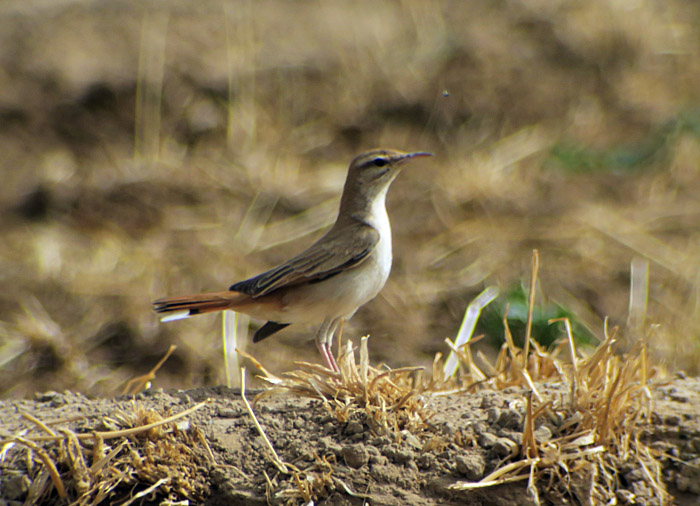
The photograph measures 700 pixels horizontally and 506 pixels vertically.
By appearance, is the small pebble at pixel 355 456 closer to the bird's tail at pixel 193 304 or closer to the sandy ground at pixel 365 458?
the sandy ground at pixel 365 458

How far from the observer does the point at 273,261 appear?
7.82 meters

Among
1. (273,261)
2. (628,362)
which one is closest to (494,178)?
(273,261)

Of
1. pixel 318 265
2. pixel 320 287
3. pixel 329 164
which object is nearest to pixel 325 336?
pixel 320 287

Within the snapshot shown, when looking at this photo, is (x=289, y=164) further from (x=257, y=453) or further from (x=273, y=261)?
(x=257, y=453)

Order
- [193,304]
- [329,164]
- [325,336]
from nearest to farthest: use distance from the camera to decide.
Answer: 1. [193,304]
2. [325,336]
3. [329,164]

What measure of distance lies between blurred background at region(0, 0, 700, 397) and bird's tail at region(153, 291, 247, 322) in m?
2.10

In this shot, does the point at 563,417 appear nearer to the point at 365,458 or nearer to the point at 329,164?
the point at 365,458

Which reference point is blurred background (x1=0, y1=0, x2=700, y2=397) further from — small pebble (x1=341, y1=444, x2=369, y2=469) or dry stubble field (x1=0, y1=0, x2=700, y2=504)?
small pebble (x1=341, y1=444, x2=369, y2=469)

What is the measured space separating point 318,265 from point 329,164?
15.8 feet

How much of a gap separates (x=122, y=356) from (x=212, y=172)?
2769 mm

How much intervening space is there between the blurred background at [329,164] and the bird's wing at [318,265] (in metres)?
1.94

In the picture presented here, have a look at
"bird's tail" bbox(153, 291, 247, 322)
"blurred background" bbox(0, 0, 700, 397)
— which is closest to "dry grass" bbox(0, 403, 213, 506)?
"bird's tail" bbox(153, 291, 247, 322)

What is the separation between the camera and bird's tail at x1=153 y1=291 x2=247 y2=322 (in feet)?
14.5

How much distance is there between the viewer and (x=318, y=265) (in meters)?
4.68
